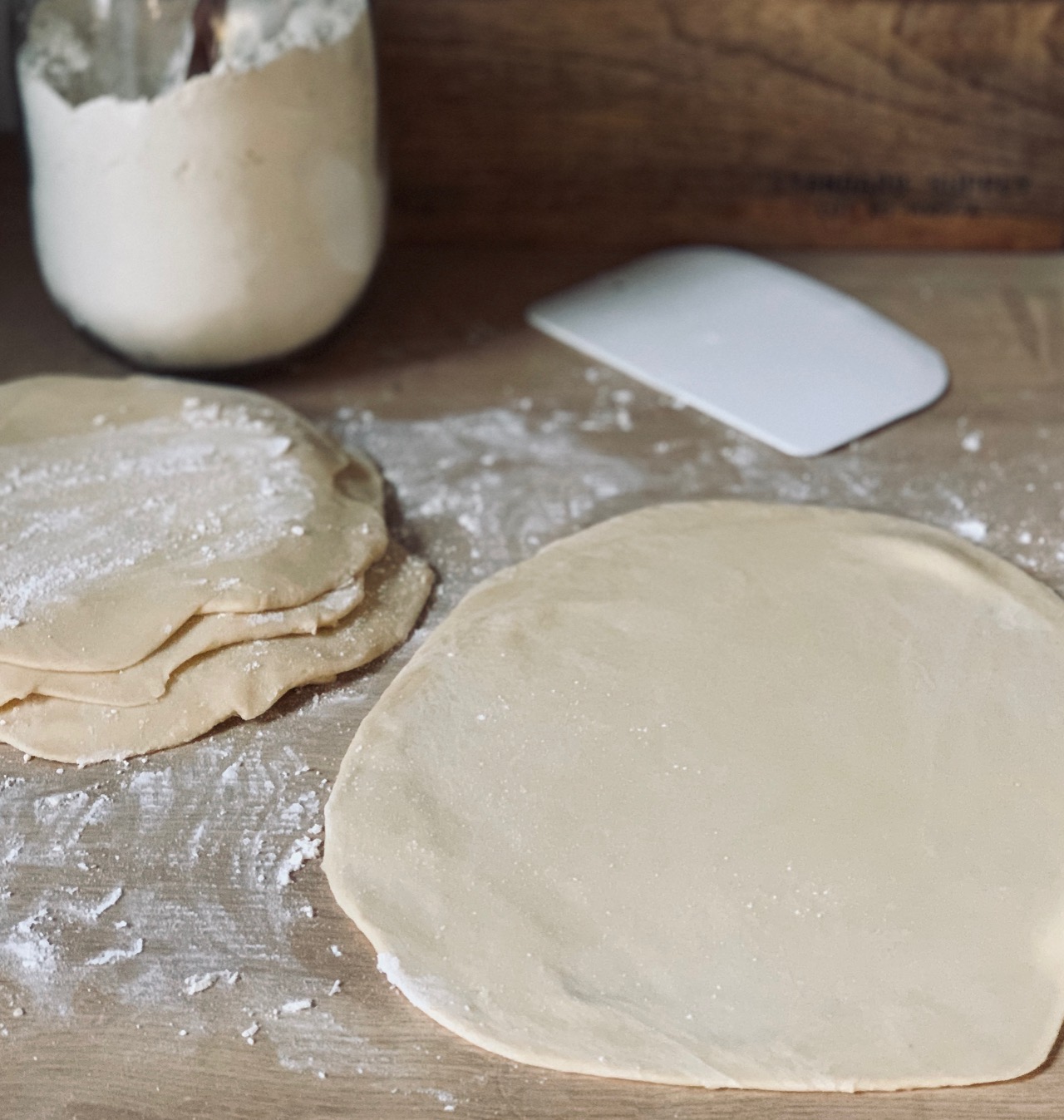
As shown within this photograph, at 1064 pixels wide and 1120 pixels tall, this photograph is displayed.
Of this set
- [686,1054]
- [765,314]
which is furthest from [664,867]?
[765,314]

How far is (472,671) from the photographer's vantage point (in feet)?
2.78

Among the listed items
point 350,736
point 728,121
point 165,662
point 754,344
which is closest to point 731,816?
point 350,736

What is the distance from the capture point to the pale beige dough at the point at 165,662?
0.81 meters

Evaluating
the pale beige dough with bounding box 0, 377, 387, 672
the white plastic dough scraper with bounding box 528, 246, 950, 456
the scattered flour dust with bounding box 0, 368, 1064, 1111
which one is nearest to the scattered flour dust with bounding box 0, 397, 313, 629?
the pale beige dough with bounding box 0, 377, 387, 672

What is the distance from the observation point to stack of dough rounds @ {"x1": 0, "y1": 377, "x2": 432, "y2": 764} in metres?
0.81

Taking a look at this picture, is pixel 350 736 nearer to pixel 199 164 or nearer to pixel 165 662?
pixel 165 662

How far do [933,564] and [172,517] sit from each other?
549 mm

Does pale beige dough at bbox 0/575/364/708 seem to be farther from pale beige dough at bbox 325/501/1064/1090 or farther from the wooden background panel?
the wooden background panel

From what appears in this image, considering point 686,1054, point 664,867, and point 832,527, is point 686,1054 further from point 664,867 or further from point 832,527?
point 832,527

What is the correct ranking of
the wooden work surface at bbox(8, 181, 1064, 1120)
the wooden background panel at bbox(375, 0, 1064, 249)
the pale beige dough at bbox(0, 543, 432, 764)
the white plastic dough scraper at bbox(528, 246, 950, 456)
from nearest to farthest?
the wooden work surface at bbox(8, 181, 1064, 1120) → the pale beige dough at bbox(0, 543, 432, 764) → the white plastic dough scraper at bbox(528, 246, 950, 456) → the wooden background panel at bbox(375, 0, 1064, 249)

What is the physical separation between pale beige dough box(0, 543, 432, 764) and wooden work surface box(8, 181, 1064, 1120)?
14 mm

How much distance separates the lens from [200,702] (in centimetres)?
82

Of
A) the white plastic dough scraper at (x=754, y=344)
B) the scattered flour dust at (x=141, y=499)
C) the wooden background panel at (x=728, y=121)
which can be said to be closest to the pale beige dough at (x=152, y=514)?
the scattered flour dust at (x=141, y=499)

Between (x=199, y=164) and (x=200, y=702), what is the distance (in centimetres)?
43
